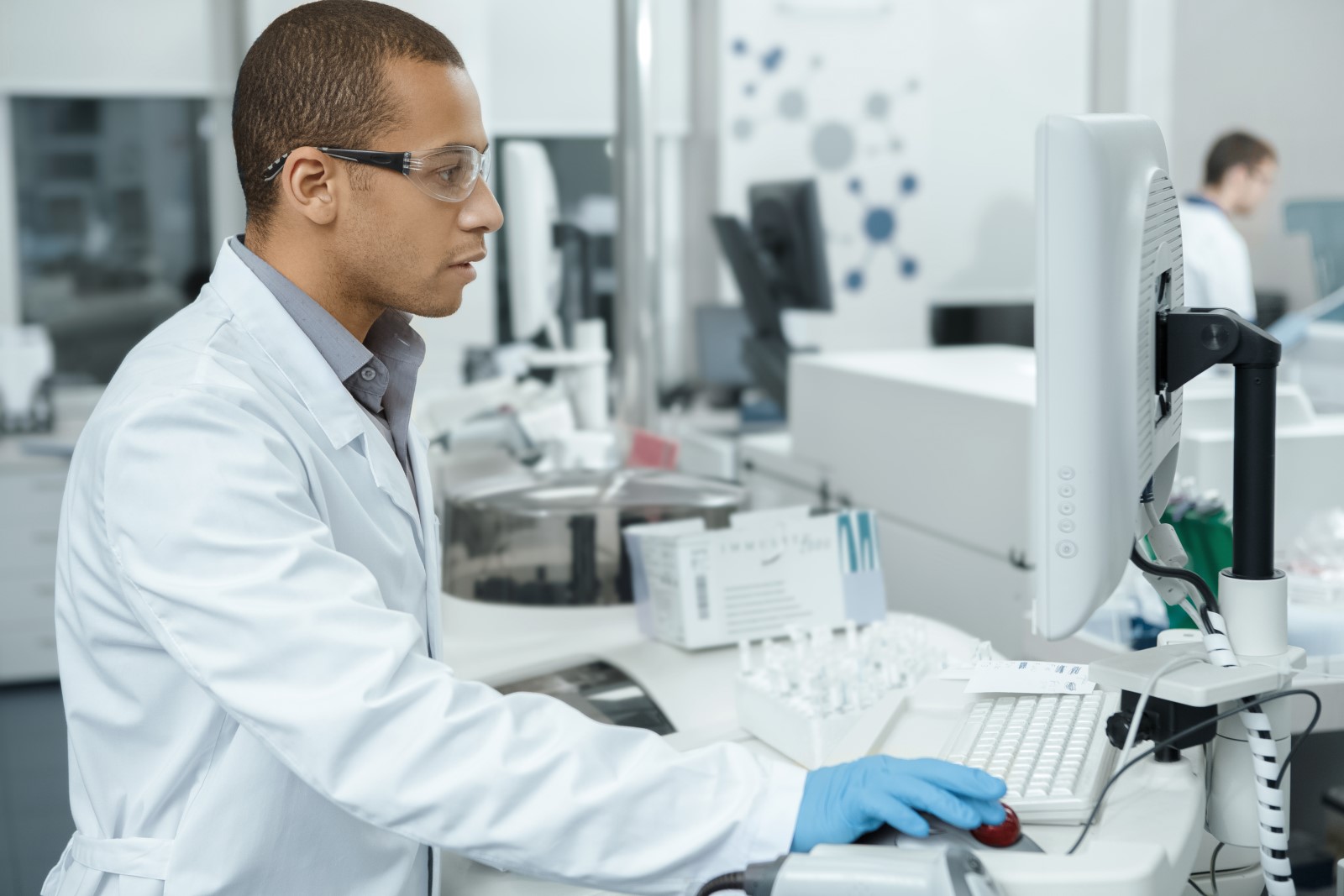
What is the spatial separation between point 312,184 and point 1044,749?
0.72 metres

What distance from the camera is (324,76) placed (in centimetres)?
98

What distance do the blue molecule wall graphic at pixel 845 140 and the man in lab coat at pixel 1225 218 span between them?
61.0 inches

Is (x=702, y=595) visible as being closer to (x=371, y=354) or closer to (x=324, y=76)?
(x=371, y=354)

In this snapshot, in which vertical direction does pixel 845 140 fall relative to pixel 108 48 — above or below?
below

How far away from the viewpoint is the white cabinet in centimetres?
370

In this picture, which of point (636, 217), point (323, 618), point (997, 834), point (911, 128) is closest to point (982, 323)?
point (911, 128)

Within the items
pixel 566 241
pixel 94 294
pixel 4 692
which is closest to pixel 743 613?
pixel 566 241

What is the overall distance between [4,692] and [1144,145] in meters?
3.79

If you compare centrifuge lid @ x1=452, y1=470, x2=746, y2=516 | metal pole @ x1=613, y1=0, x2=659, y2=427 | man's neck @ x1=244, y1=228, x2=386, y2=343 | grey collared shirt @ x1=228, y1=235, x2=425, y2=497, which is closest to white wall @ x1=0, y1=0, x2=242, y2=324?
metal pole @ x1=613, y1=0, x2=659, y2=427

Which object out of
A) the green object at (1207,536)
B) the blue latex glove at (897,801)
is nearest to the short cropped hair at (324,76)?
the blue latex glove at (897,801)

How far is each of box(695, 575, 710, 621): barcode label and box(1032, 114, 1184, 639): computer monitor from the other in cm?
67

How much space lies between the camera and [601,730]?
2.89 feet

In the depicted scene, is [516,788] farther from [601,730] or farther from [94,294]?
[94,294]

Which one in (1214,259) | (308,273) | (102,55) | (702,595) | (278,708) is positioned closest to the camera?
(278,708)
